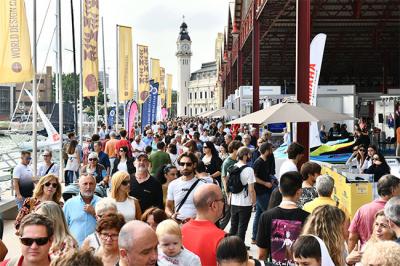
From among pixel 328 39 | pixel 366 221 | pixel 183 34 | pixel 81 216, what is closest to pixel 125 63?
pixel 81 216

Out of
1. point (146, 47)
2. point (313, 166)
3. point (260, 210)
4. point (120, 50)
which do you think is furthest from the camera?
point (146, 47)

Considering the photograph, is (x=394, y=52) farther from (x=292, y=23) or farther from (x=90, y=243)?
(x=90, y=243)

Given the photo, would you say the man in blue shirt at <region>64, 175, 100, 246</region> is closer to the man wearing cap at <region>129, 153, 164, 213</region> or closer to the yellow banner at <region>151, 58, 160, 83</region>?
the man wearing cap at <region>129, 153, 164, 213</region>

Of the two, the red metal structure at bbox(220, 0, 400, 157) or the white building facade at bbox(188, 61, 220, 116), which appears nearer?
the red metal structure at bbox(220, 0, 400, 157)

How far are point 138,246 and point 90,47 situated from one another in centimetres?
1972

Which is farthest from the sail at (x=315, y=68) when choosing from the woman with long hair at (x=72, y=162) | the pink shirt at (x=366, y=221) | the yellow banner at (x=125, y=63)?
the yellow banner at (x=125, y=63)

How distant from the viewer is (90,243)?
4969mm

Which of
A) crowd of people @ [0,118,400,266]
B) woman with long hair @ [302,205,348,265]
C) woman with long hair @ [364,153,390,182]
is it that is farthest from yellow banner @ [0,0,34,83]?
woman with long hair @ [302,205,348,265]

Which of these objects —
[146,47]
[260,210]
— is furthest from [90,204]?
[146,47]

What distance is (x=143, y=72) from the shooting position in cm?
3459

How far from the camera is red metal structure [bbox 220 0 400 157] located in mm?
25881

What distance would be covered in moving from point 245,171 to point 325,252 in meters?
4.67

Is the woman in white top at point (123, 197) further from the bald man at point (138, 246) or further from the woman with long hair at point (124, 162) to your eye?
the woman with long hair at point (124, 162)

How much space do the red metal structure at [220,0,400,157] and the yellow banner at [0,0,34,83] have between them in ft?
21.0
